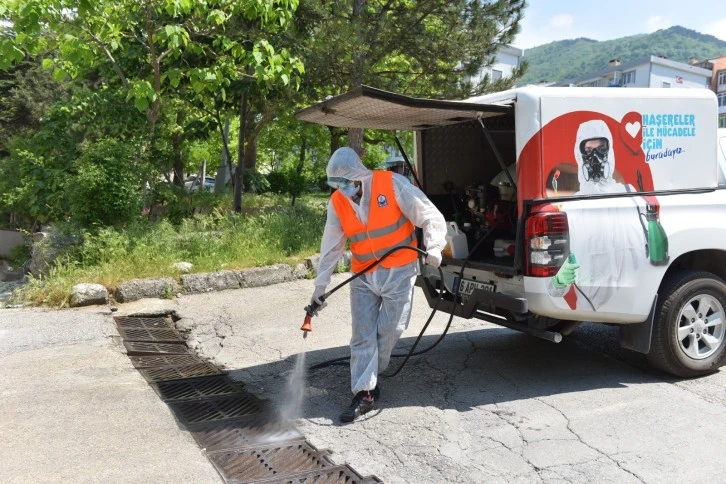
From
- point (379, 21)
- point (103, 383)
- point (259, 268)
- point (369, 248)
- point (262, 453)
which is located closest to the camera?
point (262, 453)

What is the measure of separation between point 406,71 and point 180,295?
22.0 feet

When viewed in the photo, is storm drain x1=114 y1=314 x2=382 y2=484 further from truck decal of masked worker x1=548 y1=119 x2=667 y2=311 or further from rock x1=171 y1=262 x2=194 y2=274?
rock x1=171 y1=262 x2=194 y2=274

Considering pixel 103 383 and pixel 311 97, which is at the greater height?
pixel 311 97

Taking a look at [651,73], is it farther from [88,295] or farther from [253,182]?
[88,295]

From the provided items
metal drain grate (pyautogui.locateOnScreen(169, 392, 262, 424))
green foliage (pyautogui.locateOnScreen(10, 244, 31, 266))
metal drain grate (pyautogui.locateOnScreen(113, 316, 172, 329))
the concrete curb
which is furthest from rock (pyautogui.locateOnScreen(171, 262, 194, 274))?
green foliage (pyautogui.locateOnScreen(10, 244, 31, 266))

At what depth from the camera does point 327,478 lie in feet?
11.9

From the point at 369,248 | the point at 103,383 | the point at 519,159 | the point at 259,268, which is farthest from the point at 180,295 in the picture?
the point at 519,159

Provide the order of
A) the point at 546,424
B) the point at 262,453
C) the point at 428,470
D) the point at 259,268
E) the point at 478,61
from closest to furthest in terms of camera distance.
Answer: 1. the point at 428,470
2. the point at 262,453
3. the point at 546,424
4. the point at 259,268
5. the point at 478,61

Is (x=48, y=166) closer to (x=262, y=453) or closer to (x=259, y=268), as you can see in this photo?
(x=259, y=268)

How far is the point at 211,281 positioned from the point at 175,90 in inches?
197

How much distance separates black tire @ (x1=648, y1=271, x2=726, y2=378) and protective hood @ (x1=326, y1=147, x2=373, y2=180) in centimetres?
243

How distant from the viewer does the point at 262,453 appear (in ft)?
13.1

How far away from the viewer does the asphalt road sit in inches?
147

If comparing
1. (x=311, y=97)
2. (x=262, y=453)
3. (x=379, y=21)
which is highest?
(x=379, y=21)
